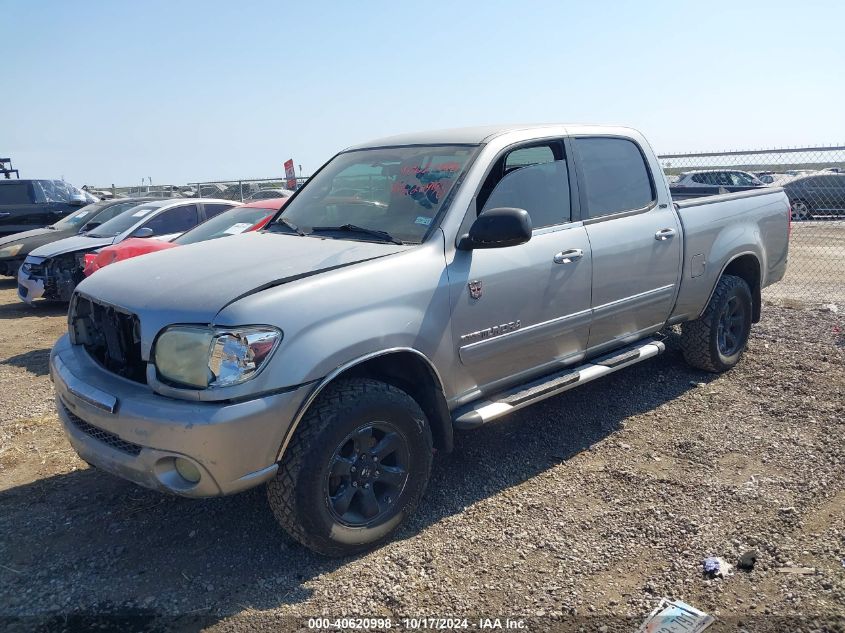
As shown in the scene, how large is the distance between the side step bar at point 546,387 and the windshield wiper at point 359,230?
1.00 m

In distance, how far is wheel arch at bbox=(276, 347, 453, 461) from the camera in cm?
325

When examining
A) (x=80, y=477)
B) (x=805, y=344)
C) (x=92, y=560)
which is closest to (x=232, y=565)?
(x=92, y=560)

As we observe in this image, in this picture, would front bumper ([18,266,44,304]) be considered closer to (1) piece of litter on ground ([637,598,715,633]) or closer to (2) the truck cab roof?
(2) the truck cab roof

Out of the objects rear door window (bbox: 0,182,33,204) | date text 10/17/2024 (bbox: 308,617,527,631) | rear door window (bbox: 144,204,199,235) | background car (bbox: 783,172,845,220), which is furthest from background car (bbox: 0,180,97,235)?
background car (bbox: 783,172,845,220)

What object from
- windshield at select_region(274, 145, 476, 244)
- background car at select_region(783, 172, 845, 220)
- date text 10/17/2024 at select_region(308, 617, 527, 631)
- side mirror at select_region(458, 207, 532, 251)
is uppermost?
windshield at select_region(274, 145, 476, 244)

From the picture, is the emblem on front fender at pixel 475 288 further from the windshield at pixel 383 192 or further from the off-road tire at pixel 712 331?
the off-road tire at pixel 712 331

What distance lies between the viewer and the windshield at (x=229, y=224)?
7.37 m

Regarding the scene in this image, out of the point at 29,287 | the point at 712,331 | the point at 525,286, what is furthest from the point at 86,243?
the point at 712,331

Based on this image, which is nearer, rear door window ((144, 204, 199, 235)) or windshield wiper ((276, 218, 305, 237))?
windshield wiper ((276, 218, 305, 237))

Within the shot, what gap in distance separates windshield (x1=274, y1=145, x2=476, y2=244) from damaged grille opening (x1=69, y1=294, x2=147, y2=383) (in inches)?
47.4

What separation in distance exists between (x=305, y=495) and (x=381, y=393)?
0.57m

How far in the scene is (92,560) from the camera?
10.8 ft

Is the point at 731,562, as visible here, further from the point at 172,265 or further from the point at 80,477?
the point at 80,477

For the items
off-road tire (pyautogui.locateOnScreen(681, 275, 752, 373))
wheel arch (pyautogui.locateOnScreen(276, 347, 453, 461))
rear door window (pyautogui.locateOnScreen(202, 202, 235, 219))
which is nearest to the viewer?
wheel arch (pyautogui.locateOnScreen(276, 347, 453, 461))
